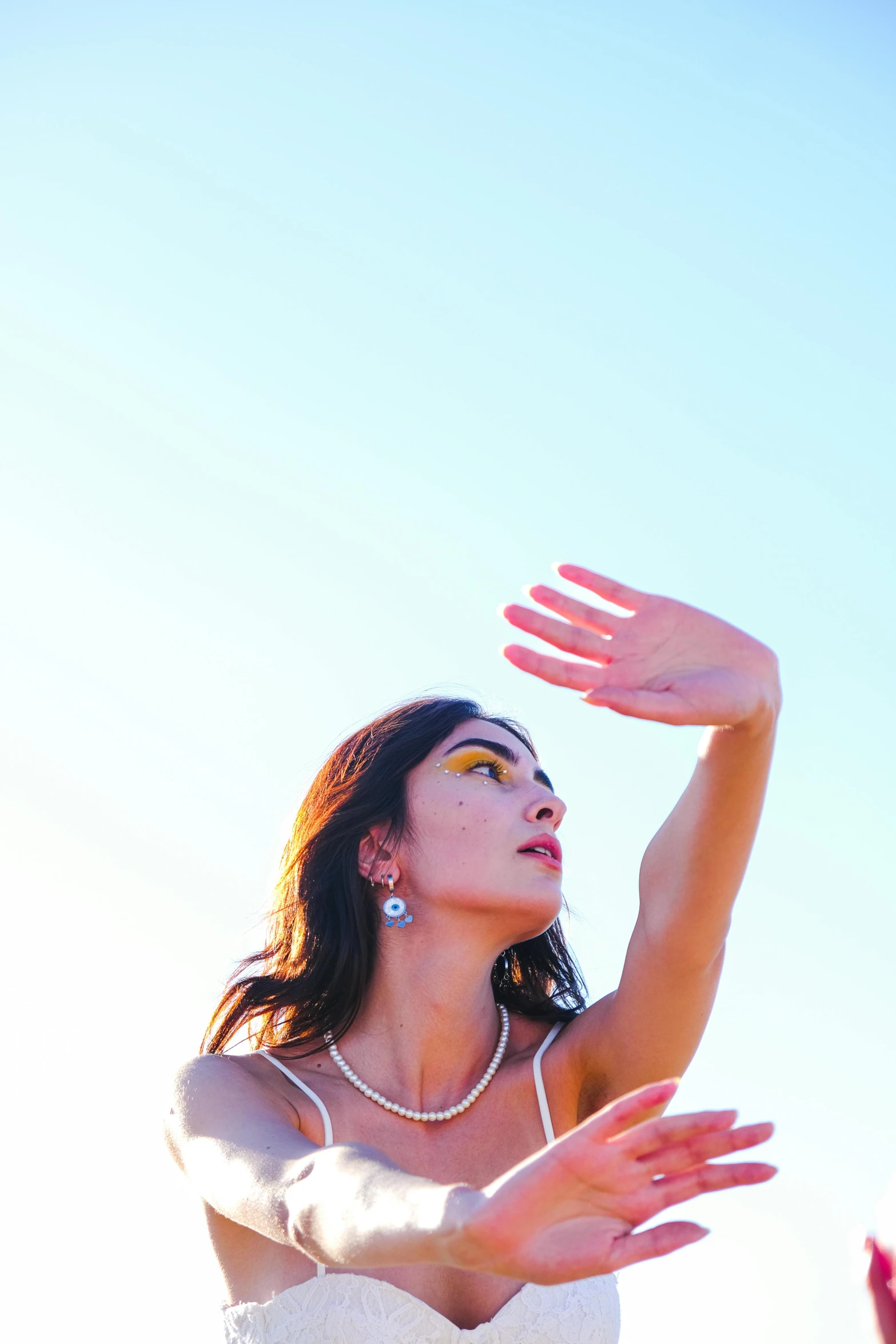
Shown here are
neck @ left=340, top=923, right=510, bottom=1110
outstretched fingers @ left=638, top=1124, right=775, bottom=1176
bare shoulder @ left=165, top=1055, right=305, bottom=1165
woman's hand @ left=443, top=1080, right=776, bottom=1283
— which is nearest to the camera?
woman's hand @ left=443, top=1080, right=776, bottom=1283

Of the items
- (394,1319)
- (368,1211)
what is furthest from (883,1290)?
(394,1319)

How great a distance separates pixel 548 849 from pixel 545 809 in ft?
0.44

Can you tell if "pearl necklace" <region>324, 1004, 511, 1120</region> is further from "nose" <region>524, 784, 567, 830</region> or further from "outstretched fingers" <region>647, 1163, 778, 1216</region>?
"outstretched fingers" <region>647, 1163, 778, 1216</region>

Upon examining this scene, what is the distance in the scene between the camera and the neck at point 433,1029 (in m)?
4.29

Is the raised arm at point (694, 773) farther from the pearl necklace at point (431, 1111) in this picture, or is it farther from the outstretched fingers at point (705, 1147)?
the outstretched fingers at point (705, 1147)

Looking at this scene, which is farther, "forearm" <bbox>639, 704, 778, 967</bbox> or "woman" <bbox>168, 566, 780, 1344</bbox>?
"forearm" <bbox>639, 704, 778, 967</bbox>

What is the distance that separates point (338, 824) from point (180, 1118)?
1.27 metres

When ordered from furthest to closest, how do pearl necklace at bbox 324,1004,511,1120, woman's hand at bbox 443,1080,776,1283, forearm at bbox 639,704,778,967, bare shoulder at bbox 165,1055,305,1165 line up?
pearl necklace at bbox 324,1004,511,1120 < bare shoulder at bbox 165,1055,305,1165 < forearm at bbox 639,704,778,967 < woman's hand at bbox 443,1080,776,1283

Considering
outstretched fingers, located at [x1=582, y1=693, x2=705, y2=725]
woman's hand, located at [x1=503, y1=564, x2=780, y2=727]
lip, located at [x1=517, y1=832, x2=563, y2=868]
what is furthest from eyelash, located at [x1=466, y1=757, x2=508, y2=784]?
outstretched fingers, located at [x1=582, y1=693, x2=705, y2=725]

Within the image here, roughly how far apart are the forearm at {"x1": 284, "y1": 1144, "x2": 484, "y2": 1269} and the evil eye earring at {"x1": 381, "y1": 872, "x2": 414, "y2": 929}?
1668 mm

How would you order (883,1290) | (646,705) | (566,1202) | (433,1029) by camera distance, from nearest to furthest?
(883,1290) → (566,1202) → (646,705) → (433,1029)

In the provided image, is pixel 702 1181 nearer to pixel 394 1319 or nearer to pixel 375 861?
pixel 394 1319

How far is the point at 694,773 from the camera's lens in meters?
3.62

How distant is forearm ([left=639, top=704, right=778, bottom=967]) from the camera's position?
350cm
